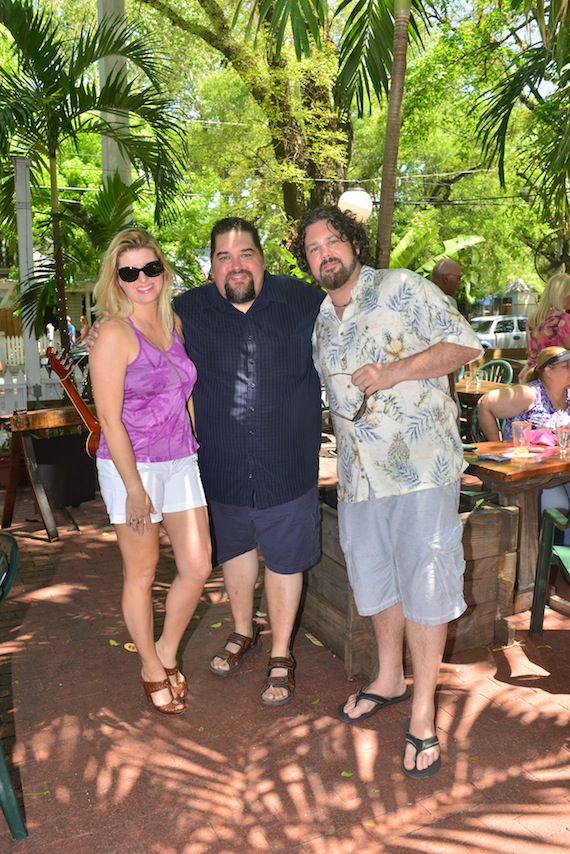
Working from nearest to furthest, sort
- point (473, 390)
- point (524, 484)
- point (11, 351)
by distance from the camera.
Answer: point (524, 484)
point (473, 390)
point (11, 351)

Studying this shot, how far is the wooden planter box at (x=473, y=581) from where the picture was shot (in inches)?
150

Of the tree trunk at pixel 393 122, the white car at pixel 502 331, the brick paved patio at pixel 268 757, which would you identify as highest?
the tree trunk at pixel 393 122

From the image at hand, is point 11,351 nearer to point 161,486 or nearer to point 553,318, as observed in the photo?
point 553,318

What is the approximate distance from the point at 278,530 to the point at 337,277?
1161mm

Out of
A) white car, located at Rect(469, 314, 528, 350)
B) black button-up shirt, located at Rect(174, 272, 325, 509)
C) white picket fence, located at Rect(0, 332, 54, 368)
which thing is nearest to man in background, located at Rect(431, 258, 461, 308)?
black button-up shirt, located at Rect(174, 272, 325, 509)

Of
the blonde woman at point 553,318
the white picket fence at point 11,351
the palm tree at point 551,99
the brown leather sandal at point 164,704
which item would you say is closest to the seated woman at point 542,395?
the blonde woman at point 553,318

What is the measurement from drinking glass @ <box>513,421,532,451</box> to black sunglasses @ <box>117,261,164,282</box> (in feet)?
8.19

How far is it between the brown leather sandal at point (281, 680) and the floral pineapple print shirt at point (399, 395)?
3.34 ft

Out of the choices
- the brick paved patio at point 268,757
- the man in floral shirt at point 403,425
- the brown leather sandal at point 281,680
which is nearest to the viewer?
the brick paved patio at point 268,757

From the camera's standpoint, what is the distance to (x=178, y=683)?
3.51m

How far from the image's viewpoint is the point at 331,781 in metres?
2.90

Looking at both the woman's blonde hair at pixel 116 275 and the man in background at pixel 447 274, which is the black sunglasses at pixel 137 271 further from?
the man in background at pixel 447 274

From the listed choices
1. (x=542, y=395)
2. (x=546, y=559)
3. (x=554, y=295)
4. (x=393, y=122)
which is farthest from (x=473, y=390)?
(x=393, y=122)

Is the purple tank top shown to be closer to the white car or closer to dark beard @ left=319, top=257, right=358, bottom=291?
dark beard @ left=319, top=257, right=358, bottom=291
